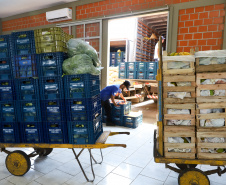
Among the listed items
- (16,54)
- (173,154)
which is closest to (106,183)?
(173,154)

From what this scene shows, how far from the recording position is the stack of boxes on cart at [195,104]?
2320 mm

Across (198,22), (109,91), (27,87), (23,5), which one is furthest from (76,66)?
(23,5)

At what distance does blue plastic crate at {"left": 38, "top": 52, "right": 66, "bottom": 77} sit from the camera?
2.64 meters

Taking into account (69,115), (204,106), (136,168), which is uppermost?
(204,106)

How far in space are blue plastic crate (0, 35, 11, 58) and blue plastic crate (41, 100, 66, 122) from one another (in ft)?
3.22

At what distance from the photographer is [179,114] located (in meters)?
2.40

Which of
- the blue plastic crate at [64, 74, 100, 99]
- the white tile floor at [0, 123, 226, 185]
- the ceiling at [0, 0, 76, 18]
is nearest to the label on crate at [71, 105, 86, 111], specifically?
the blue plastic crate at [64, 74, 100, 99]

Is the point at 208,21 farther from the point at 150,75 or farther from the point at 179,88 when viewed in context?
the point at 179,88

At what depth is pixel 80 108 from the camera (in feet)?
8.77

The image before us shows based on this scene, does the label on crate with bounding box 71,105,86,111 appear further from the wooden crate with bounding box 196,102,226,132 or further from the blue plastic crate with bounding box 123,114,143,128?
the blue plastic crate with bounding box 123,114,143,128

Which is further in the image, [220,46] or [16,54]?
[220,46]

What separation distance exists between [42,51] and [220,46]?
4216mm

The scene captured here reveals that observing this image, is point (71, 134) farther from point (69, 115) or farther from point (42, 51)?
point (42, 51)

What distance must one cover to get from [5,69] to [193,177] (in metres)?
3.24
